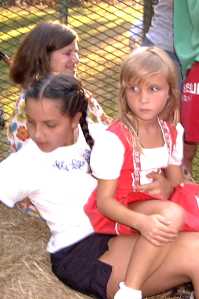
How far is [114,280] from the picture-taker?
2.16m

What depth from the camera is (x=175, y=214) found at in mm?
2051

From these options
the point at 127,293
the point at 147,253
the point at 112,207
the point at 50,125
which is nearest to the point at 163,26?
the point at 50,125

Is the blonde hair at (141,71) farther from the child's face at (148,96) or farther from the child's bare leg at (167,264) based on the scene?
the child's bare leg at (167,264)

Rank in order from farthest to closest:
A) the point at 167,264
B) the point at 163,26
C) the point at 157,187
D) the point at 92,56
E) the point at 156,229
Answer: the point at 92,56, the point at 163,26, the point at 157,187, the point at 167,264, the point at 156,229

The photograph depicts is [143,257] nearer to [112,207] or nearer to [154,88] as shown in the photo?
[112,207]

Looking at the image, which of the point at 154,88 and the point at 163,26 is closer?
the point at 154,88

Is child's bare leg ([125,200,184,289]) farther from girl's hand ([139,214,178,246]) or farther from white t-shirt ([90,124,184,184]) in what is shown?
white t-shirt ([90,124,184,184])

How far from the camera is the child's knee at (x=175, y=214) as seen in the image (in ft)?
6.69

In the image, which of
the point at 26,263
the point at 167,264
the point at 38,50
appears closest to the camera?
the point at 167,264

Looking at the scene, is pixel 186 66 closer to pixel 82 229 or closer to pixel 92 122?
pixel 92 122

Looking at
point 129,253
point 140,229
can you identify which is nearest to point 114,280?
point 129,253

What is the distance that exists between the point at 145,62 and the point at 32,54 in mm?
768

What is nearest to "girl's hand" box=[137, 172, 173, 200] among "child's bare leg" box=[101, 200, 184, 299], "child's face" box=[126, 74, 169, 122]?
"child's bare leg" box=[101, 200, 184, 299]

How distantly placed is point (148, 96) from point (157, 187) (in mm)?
359
